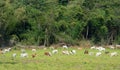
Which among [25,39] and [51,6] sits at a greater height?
[51,6]

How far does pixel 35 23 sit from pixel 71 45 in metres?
3.41

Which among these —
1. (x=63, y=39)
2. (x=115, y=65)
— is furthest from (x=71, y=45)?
(x=115, y=65)

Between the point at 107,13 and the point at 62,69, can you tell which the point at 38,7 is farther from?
the point at 62,69

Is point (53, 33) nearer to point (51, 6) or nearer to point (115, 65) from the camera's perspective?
point (51, 6)

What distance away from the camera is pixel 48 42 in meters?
28.2

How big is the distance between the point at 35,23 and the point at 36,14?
2.65 ft

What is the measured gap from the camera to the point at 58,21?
29109 mm

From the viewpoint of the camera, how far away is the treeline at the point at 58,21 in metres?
27.9

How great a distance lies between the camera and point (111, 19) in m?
29.8

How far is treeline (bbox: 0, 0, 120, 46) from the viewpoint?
27.9 m

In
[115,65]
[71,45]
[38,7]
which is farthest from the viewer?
[38,7]

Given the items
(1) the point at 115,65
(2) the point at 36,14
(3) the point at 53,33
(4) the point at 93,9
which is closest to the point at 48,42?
(3) the point at 53,33

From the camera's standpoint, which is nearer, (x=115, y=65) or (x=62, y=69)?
(x=62, y=69)

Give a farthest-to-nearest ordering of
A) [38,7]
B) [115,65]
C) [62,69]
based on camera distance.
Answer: [38,7], [115,65], [62,69]
